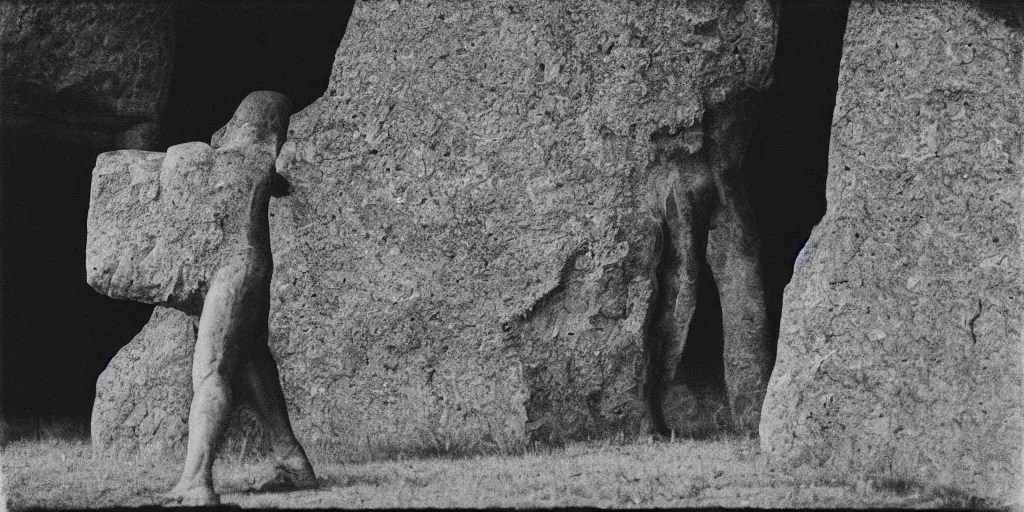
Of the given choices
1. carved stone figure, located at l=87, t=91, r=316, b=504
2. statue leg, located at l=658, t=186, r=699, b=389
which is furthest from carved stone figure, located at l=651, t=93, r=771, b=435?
carved stone figure, located at l=87, t=91, r=316, b=504

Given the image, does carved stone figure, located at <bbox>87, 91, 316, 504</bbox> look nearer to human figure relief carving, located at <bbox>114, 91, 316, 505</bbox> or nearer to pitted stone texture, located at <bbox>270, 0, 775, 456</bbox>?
human figure relief carving, located at <bbox>114, 91, 316, 505</bbox>

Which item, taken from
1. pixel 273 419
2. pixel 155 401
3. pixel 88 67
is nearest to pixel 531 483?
pixel 273 419

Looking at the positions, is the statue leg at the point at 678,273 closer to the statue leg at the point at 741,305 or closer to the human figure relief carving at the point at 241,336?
the statue leg at the point at 741,305

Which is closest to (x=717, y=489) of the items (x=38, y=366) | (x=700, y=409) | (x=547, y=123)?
(x=700, y=409)

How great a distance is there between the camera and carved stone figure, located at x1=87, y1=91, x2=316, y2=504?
19.1ft

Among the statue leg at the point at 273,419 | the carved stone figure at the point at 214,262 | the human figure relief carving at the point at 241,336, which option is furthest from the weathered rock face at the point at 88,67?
the statue leg at the point at 273,419

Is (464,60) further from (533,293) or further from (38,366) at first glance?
(38,366)

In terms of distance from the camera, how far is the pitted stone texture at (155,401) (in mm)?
7453

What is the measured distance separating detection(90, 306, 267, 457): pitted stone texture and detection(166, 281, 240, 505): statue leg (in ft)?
4.88

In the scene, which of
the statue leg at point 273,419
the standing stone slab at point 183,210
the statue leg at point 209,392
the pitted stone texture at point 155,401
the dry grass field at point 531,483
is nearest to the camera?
the dry grass field at point 531,483

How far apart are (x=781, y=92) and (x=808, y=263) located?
4.04 metres

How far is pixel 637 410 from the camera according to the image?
6926mm

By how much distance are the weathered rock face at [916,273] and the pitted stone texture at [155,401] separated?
2.60m

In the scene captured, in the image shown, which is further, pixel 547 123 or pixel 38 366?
pixel 38 366
